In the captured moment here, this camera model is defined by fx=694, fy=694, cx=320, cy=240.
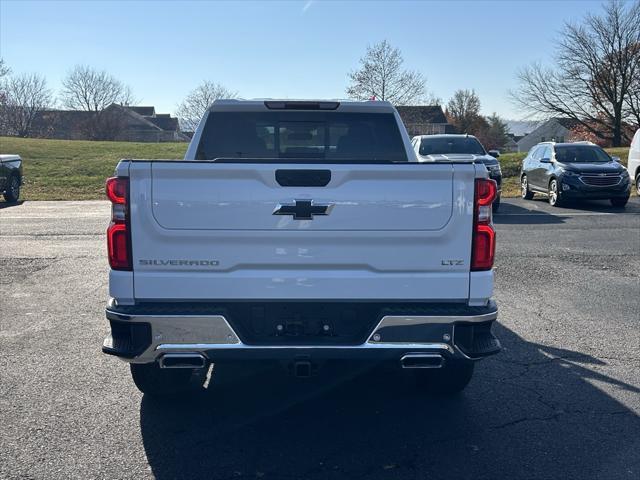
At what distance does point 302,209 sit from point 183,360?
42.1 inches

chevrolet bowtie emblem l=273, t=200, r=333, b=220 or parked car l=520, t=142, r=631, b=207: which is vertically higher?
chevrolet bowtie emblem l=273, t=200, r=333, b=220

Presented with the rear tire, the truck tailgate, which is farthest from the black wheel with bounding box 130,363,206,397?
the rear tire

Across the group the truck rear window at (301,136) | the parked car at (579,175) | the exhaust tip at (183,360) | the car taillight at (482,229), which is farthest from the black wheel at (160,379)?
the parked car at (579,175)

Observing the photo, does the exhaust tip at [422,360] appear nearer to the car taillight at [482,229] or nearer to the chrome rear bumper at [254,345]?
the chrome rear bumper at [254,345]

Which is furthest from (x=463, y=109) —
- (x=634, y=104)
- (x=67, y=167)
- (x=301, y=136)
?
(x=301, y=136)

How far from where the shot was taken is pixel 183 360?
12.6ft

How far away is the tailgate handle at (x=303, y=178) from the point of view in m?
3.80

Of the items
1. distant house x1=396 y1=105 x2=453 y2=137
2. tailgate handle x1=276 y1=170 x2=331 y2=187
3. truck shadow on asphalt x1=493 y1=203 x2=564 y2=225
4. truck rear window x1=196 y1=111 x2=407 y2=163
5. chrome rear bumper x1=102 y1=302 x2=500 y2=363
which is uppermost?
distant house x1=396 y1=105 x2=453 y2=137

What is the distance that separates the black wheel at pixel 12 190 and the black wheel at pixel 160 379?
1665cm

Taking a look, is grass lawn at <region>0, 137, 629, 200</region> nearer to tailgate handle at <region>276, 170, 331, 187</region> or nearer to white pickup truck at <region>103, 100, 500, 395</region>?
white pickup truck at <region>103, 100, 500, 395</region>

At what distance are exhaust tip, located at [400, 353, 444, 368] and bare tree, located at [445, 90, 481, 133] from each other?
8626 cm

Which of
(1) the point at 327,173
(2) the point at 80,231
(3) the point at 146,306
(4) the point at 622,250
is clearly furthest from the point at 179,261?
(2) the point at 80,231

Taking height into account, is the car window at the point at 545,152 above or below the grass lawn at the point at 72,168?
above

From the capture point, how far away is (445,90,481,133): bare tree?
88188mm
